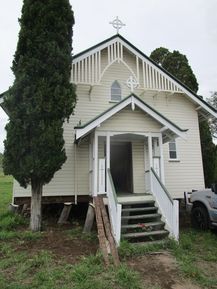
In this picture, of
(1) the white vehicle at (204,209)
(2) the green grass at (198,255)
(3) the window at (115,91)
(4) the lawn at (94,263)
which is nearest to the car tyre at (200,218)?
(1) the white vehicle at (204,209)

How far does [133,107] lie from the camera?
8.55 m

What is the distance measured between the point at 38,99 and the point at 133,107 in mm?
3094

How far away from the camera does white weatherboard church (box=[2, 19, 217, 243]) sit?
8.02m

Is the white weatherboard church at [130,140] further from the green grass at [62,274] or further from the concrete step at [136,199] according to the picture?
the green grass at [62,274]

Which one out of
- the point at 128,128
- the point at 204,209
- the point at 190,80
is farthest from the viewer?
the point at 190,80

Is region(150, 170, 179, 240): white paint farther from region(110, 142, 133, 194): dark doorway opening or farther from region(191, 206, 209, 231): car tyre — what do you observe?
region(110, 142, 133, 194): dark doorway opening

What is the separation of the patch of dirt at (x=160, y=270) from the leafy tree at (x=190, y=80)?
890 cm

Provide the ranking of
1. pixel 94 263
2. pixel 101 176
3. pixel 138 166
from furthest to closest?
pixel 138 166, pixel 101 176, pixel 94 263

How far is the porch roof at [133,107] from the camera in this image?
806cm

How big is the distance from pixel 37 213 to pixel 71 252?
2224 millimetres

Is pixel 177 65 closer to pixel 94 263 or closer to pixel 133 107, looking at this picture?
pixel 133 107

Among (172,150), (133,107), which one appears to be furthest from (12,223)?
(172,150)

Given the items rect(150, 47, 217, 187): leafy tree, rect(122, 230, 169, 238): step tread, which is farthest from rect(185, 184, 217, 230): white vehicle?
rect(150, 47, 217, 187): leafy tree

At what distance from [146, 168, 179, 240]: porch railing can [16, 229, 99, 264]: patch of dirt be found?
2.15 m
